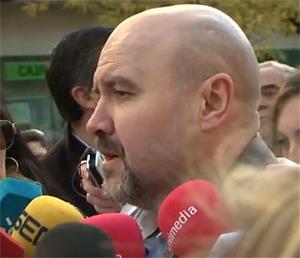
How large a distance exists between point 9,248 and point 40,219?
0.77 ft

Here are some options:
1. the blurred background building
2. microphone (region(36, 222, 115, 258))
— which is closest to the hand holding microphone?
microphone (region(36, 222, 115, 258))

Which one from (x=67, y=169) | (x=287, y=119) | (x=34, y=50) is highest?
(x=287, y=119)

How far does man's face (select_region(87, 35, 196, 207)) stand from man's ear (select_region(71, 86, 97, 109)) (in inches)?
57.2

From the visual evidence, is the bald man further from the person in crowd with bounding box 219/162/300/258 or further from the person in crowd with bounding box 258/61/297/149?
the person in crowd with bounding box 258/61/297/149

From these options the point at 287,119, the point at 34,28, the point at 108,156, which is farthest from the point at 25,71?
the point at 108,156

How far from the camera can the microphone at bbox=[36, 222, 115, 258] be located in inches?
47.4

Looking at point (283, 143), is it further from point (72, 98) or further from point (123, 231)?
point (123, 231)

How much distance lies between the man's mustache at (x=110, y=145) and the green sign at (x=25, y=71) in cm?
975

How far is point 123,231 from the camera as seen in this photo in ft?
5.60

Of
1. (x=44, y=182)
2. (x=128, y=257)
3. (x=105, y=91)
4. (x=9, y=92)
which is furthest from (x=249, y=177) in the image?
(x=9, y=92)

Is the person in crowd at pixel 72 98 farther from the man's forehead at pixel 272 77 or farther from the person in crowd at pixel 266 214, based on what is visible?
the person in crowd at pixel 266 214

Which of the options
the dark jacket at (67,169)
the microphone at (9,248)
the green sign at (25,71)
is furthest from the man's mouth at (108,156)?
the green sign at (25,71)

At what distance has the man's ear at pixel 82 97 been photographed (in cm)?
330

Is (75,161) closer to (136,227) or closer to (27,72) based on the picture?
(136,227)
